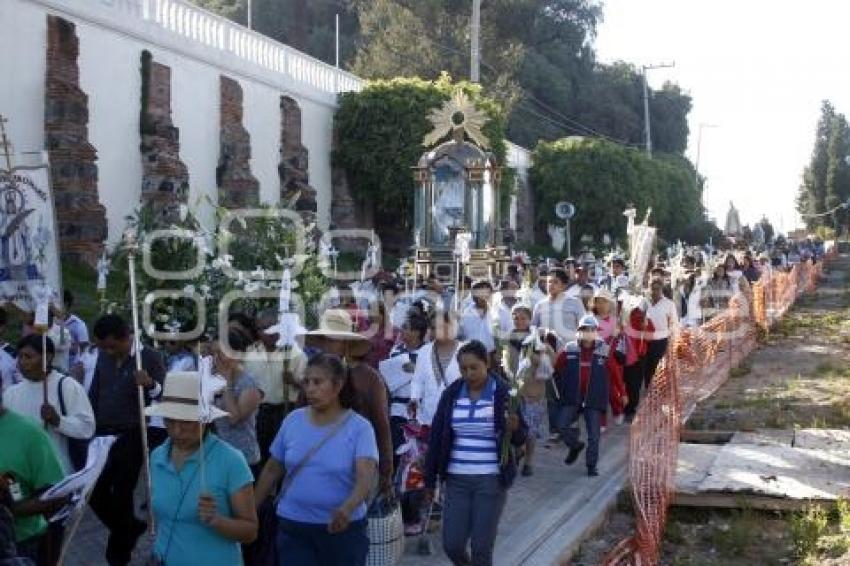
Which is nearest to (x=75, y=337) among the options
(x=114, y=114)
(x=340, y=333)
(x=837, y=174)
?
(x=340, y=333)

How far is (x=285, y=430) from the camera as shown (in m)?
5.14

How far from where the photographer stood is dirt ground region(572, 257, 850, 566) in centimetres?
823

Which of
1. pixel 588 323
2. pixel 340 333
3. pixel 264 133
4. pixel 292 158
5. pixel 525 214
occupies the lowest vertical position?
pixel 588 323

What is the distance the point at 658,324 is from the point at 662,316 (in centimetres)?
11

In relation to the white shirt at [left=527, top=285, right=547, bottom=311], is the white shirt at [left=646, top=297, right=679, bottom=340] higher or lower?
lower

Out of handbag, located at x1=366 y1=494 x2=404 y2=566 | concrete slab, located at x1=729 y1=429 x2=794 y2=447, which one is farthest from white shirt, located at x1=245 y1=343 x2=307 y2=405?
concrete slab, located at x1=729 y1=429 x2=794 y2=447

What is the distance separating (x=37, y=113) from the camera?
53.4 feet

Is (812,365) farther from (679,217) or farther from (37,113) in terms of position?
(679,217)

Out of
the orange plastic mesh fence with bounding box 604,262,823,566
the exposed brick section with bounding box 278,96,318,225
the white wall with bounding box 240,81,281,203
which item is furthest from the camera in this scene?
the exposed brick section with bounding box 278,96,318,225

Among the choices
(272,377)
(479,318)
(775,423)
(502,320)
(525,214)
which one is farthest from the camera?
(525,214)

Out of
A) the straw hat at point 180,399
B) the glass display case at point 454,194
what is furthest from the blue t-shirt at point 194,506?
the glass display case at point 454,194

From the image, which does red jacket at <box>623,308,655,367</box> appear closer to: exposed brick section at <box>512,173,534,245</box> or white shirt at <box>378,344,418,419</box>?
white shirt at <box>378,344,418,419</box>

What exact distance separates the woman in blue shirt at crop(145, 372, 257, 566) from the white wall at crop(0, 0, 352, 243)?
1225 cm

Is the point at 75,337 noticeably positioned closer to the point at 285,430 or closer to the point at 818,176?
the point at 285,430
